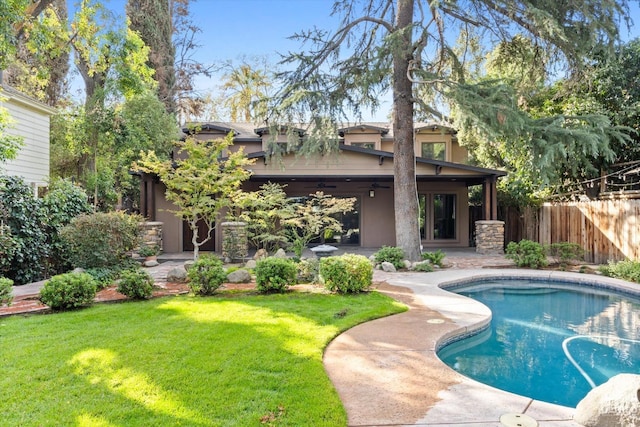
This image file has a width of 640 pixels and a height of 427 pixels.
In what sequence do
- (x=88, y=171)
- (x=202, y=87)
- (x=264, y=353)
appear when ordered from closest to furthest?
(x=264, y=353) < (x=88, y=171) < (x=202, y=87)

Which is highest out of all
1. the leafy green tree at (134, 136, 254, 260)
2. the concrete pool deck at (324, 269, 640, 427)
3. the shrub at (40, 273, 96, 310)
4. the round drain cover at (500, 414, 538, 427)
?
the leafy green tree at (134, 136, 254, 260)

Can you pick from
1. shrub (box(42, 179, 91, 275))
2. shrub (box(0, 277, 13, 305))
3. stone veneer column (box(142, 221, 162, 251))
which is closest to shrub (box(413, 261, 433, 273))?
stone veneer column (box(142, 221, 162, 251))

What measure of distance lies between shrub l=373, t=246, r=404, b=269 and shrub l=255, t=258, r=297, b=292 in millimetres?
4365

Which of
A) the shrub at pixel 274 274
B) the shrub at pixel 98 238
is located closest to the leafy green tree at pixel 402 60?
the shrub at pixel 274 274

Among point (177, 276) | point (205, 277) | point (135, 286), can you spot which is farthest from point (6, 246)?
point (205, 277)

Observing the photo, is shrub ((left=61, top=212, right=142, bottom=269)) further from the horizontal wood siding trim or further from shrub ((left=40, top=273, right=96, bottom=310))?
the horizontal wood siding trim

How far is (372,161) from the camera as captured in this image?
1459 cm

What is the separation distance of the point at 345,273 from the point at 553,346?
3.55m

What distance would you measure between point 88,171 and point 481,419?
18095 mm

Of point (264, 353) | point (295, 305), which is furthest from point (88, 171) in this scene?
point (264, 353)

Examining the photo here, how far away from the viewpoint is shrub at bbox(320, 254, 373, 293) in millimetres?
7664

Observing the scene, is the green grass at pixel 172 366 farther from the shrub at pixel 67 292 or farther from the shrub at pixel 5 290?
the shrub at pixel 5 290

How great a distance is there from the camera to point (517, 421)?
3078 mm

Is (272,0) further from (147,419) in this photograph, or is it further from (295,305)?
(147,419)
